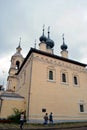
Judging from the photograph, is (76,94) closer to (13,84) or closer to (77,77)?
(77,77)

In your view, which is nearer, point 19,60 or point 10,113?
point 10,113

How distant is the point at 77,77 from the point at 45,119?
8760 mm

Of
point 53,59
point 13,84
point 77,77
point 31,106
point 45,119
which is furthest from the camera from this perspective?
point 13,84

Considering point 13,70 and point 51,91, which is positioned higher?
point 13,70

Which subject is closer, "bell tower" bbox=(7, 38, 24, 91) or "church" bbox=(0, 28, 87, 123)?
"church" bbox=(0, 28, 87, 123)

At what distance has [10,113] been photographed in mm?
16391

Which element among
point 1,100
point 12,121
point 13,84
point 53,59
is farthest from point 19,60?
point 12,121

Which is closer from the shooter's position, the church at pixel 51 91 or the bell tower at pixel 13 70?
the church at pixel 51 91

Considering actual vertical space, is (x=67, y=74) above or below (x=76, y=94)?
above

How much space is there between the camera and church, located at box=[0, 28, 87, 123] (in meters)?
16.2

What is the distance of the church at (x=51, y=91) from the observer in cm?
1619

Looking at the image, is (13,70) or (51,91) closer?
(51,91)

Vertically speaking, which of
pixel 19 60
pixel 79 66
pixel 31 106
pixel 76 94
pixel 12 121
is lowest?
pixel 12 121

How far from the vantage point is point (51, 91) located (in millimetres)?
17500
